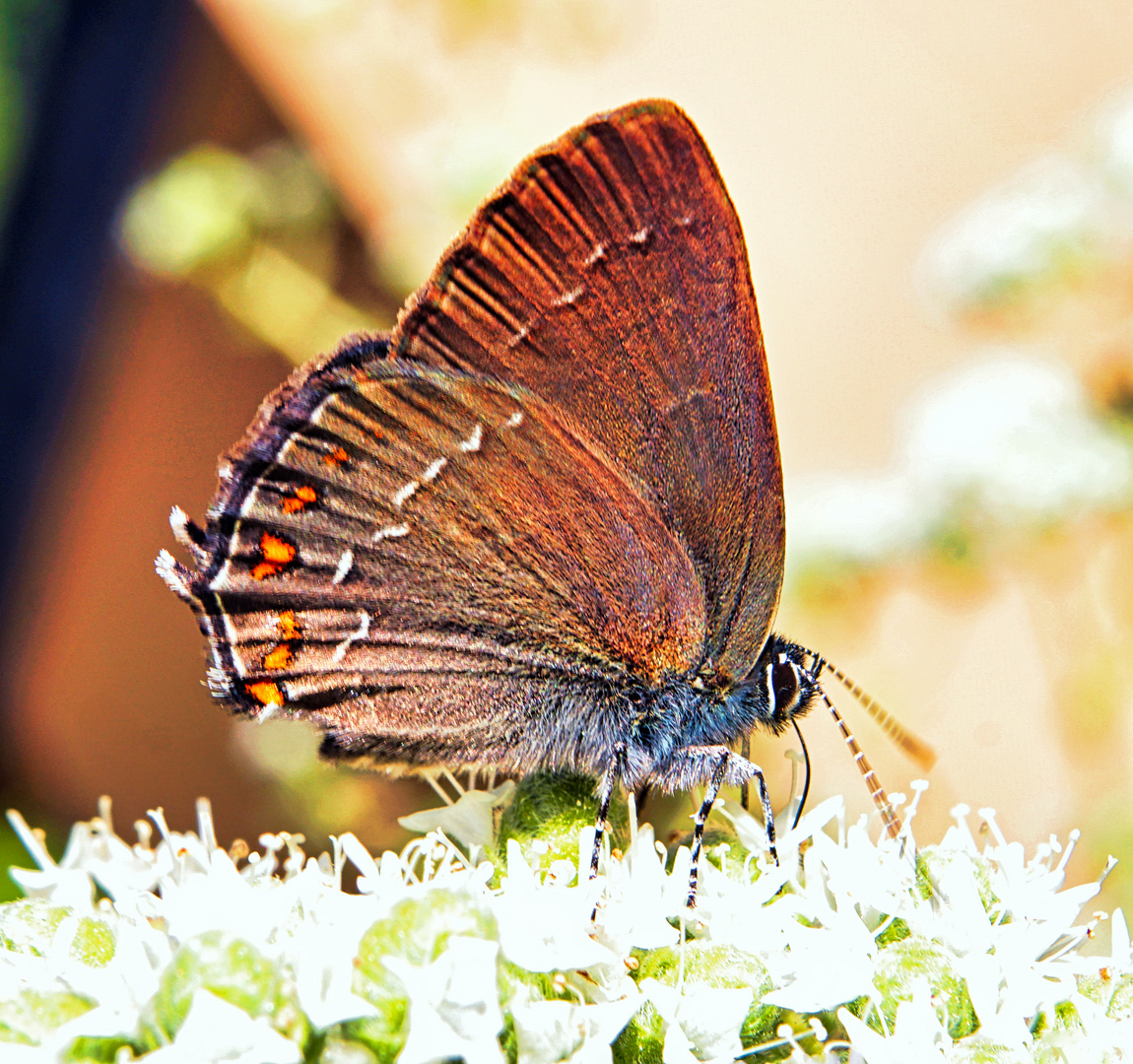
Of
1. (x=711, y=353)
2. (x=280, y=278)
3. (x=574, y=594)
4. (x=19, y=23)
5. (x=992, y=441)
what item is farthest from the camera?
(x=19, y=23)

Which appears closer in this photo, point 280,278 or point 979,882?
point 979,882

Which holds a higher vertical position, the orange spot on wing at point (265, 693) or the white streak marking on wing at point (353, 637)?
the white streak marking on wing at point (353, 637)

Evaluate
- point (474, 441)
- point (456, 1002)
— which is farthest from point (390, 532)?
point (456, 1002)

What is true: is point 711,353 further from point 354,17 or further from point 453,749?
point 354,17

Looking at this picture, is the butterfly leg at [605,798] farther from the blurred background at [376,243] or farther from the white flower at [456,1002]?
the blurred background at [376,243]

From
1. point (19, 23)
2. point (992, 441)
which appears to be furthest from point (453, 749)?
point (19, 23)

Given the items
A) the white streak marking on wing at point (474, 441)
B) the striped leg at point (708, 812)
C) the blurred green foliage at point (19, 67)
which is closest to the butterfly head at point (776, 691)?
the striped leg at point (708, 812)

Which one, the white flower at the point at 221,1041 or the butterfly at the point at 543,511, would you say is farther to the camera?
the butterfly at the point at 543,511
